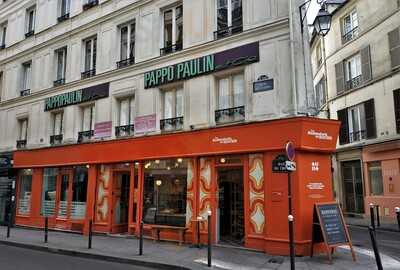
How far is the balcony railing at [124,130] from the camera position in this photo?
47.7ft

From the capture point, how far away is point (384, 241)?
42.0 ft

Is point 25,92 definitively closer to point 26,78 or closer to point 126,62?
point 26,78

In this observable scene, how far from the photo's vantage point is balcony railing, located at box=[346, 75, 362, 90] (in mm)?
22178

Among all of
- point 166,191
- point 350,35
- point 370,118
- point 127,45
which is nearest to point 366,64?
point 350,35

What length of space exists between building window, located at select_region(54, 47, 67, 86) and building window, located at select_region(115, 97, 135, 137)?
13.2ft

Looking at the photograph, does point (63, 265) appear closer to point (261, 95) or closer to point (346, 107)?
point (261, 95)

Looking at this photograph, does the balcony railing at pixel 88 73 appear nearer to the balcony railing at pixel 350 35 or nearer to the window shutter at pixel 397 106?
the window shutter at pixel 397 106

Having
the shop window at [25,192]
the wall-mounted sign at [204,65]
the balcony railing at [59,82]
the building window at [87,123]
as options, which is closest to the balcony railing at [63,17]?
the balcony railing at [59,82]

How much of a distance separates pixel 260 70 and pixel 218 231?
4756mm

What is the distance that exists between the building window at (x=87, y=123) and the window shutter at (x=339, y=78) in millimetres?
14606

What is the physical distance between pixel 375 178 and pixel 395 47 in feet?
21.4

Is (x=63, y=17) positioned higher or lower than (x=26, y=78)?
higher

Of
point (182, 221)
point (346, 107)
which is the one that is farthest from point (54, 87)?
point (346, 107)

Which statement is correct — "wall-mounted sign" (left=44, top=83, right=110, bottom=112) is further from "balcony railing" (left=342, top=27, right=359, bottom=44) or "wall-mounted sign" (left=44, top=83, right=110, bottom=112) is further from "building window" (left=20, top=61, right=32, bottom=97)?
"balcony railing" (left=342, top=27, right=359, bottom=44)
